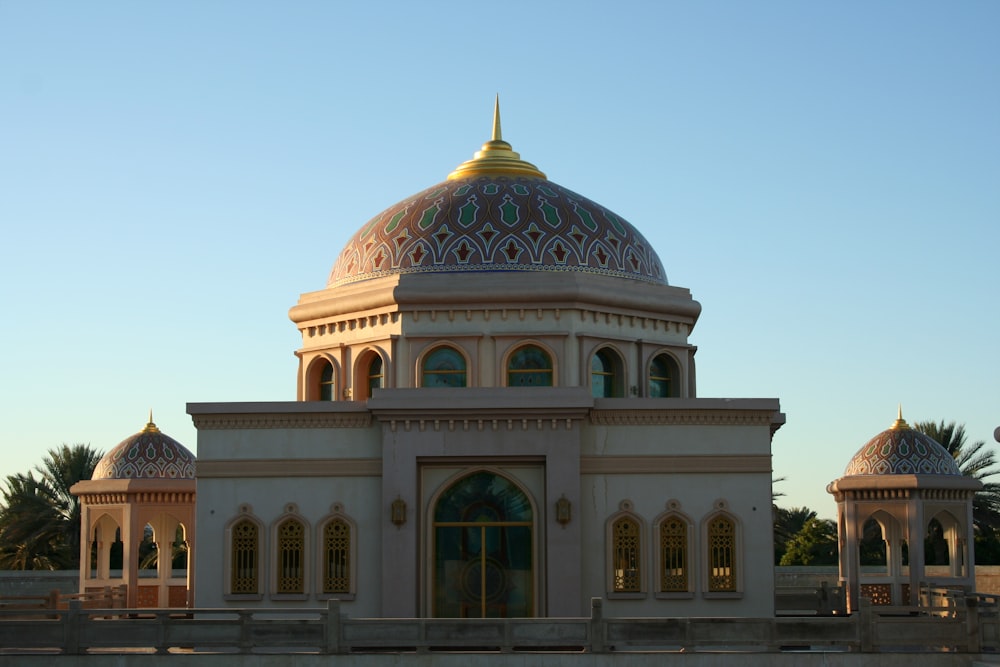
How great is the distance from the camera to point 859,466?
3438 cm

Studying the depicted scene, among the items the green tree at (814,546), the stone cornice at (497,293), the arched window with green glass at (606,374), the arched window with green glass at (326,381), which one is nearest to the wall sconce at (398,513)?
the stone cornice at (497,293)

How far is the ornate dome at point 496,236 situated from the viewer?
28.7 m

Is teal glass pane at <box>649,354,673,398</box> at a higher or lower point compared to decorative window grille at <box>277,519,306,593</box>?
higher

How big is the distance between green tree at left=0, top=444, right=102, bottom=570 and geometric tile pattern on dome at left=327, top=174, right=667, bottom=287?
58.7 feet

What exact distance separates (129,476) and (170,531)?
1.99m

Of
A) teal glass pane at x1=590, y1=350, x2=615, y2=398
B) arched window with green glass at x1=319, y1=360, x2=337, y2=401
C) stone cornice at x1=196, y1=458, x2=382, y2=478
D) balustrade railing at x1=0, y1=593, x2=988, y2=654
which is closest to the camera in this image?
balustrade railing at x1=0, y1=593, x2=988, y2=654

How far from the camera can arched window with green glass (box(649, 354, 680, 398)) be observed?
1152 inches

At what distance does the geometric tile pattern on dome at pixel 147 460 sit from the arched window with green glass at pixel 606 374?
1129 cm

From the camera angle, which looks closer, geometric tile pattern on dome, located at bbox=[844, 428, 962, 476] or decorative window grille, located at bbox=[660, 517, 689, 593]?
decorative window grille, located at bbox=[660, 517, 689, 593]

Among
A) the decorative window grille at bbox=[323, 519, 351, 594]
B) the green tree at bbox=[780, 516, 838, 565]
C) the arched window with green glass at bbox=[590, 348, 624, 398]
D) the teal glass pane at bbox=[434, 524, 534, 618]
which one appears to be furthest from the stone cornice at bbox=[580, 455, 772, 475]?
the green tree at bbox=[780, 516, 838, 565]

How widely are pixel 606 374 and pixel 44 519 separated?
2213 cm

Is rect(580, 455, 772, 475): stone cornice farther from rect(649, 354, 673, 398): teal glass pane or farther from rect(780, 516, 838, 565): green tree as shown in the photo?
rect(780, 516, 838, 565): green tree

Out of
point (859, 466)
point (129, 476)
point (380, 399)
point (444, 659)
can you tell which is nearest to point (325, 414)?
point (380, 399)

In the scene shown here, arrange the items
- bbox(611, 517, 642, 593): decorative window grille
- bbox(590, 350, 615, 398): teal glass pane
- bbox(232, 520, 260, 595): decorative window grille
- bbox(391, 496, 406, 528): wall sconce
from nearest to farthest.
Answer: bbox(391, 496, 406, 528): wall sconce, bbox(611, 517, 642, 593): decorative window grille, bbox(232, 520, 260, 595): decorative window grille, bbox(590, 350, 615, 398): teal glass pane
